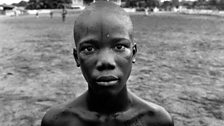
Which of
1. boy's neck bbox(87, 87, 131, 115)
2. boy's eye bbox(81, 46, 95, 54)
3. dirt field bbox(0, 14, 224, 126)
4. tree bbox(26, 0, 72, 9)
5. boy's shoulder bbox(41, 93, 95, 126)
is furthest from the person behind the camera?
tree bbox(26, 0, 72, 9)

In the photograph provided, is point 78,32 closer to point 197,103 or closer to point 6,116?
point 6,116

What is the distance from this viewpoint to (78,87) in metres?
6.60

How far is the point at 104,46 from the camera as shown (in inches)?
77.9

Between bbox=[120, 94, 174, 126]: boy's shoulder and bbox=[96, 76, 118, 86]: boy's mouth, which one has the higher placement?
bbox=[96, 76, 118, 86]: boy's mouth

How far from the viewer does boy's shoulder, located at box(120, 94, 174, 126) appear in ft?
7.89

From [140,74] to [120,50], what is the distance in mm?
5880

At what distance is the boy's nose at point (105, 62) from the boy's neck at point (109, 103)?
0.37 meters

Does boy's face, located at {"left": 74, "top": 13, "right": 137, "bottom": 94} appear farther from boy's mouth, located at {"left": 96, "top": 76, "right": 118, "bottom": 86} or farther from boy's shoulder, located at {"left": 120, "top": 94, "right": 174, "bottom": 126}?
boy's shoulder, located at {"left": 120, "top": 94, "right": 174, "bottom": 126}

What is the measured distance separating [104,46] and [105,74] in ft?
0.69

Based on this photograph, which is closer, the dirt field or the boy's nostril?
the boy's nostril

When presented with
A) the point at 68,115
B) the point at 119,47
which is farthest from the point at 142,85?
the point at 119,47

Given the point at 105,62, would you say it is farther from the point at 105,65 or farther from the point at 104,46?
the point at 104,46

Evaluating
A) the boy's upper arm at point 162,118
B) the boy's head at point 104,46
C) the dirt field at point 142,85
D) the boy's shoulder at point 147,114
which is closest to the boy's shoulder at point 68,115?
the boy's shoulder at point 147,114

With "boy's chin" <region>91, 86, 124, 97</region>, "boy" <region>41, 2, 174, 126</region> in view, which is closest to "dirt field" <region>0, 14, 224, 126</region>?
"boy" <region>41, 2, 174, 126</region>
